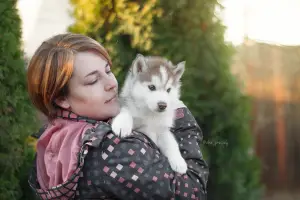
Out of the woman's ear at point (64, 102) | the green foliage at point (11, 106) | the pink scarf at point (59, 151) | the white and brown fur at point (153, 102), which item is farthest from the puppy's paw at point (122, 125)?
the green foliage at point (11, 106)

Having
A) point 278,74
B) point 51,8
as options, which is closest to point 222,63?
point 51,8

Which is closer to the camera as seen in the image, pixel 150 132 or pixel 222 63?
pixel 150 132

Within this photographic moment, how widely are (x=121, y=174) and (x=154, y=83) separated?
60 cm

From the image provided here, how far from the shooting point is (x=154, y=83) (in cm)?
240

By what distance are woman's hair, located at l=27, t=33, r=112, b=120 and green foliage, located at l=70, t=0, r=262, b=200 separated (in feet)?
4.74

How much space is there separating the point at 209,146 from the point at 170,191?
1.96 meters

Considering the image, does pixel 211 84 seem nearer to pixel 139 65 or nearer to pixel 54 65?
pixel 139 65

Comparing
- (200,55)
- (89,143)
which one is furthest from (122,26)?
(89,143)

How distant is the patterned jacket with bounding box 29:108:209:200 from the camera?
2.02 m

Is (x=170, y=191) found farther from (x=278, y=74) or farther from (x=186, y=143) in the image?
(x=278, y=74)

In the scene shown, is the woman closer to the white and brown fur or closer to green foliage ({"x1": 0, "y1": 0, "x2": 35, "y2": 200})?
the white and brown fur

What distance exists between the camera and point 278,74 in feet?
22.8

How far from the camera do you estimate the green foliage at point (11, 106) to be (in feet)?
10.5

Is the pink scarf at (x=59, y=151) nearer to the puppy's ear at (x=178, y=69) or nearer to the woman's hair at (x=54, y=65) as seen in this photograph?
the woman's hair at (x=54, y=65)
